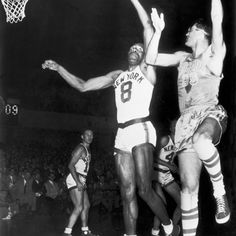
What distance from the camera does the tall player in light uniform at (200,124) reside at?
449 centimetres

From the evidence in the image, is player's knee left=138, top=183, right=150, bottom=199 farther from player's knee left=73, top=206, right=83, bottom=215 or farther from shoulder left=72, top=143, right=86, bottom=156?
shoulder left=72, top=143, right=86, bottom=156

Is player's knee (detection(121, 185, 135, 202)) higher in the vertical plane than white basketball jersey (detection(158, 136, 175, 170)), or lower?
lower

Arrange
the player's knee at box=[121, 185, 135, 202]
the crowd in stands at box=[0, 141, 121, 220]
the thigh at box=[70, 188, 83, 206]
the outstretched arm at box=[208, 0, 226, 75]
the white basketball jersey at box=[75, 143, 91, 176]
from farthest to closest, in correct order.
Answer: the crowd in stands at box=[0, 141, 121, 220] → the white basketball jersey at box=[75, 143, 91, 176] → the thigh at box=[70, 188, 83, 206] → the player's knee at box=[121, 185, 135, 202] → the outstretched arm at box=[208, 0, 226, 75]

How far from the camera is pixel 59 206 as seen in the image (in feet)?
41.0

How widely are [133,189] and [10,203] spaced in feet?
20.1

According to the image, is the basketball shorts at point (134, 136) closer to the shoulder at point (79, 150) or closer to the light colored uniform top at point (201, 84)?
the light colored uniform top at point (201, 84)

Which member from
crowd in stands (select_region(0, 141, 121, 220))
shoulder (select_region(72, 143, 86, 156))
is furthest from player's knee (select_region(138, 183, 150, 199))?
crowd in stands (select_region(0, 141, 121, 220))

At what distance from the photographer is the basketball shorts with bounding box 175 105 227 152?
465cm

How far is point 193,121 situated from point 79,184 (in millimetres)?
3987

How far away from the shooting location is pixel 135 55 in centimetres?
569

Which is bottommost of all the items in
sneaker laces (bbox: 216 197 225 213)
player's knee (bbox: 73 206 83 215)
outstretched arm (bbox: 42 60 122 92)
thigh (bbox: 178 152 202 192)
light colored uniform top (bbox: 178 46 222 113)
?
→ player's knee (bbox: 73 206 83 215)

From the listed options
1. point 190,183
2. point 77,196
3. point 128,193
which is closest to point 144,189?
point 128,193

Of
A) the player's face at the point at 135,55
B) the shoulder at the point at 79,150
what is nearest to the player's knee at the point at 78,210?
the shoulder at the point at 79,150

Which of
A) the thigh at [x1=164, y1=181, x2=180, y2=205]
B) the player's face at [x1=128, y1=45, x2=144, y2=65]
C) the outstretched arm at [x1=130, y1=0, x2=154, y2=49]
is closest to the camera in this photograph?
the outstretched arm at [x1=130, y1=0, x2=154, y2=49]
